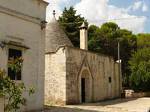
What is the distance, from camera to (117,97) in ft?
100

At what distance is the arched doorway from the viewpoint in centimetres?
2461

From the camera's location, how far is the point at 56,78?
2267 cm

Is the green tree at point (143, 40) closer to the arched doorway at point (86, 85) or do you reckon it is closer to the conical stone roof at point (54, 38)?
the conical stone roof at point (54, 38)

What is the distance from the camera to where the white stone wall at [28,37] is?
1564 cm

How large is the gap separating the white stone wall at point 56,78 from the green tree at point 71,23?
20.5 m

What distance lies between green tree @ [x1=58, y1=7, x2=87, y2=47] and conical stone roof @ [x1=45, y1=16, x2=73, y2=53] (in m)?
15.9

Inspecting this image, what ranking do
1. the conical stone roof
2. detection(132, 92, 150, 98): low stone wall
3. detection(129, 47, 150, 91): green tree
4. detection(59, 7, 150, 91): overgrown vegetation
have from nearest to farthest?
the conical stone roof < detection(132, 92, 150, 98): low stone wall < detection(129, 47, 150, 91): green tree < detection(59, 7, 150, 91): overgrown vegetation

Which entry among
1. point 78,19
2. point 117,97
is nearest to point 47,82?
point 117,97

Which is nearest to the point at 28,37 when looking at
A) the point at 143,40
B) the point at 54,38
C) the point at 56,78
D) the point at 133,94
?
the point at 56,78

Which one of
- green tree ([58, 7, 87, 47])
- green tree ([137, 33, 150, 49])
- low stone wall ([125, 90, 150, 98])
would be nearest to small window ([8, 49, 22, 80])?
low stone wall ([125, 90, 150, 98])

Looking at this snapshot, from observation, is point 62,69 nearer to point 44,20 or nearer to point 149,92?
point 44,20

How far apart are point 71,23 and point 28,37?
28.7 meters

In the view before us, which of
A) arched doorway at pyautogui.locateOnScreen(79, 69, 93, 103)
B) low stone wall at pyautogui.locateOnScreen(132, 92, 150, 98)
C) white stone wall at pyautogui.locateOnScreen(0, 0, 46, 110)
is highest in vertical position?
white stone wall at pyautogui.locateOnScreen(0, 0, 46, 110)

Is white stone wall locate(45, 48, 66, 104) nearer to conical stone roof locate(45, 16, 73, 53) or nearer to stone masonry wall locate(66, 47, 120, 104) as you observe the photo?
stone masonry wall locate(66, 47, 120, 104)
